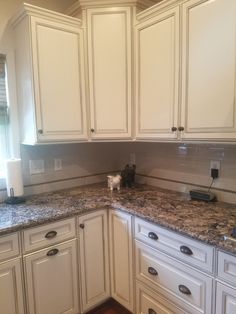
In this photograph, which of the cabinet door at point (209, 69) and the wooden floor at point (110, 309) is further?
the wooden floor at point (110, 309)

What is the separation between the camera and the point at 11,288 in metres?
1.43

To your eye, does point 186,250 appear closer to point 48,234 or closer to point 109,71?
point 48,234

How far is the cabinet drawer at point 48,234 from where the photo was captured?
1.48 m

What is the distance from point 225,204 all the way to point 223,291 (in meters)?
0.68

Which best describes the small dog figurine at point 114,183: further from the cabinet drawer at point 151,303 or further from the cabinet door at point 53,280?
the cabinet drawer at point 151,303

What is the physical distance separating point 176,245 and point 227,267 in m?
0.30

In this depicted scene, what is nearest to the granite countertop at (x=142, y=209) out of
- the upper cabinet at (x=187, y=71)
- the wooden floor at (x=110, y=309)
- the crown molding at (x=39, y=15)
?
the upper cabinet at (x=187, y=71)

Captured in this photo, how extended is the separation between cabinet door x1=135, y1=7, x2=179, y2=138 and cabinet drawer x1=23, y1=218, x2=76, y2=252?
35.4 inches

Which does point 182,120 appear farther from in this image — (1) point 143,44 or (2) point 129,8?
(2) point 129,8

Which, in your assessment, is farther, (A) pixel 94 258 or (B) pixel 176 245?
(A) pixel 94 258

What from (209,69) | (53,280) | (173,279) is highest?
(209,69)

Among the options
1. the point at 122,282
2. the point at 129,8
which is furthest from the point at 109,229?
the point at 129,8

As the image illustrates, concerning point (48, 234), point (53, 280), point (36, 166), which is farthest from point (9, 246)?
point (36, 166)

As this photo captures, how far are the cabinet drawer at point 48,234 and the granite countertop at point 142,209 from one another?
5 centimetres
